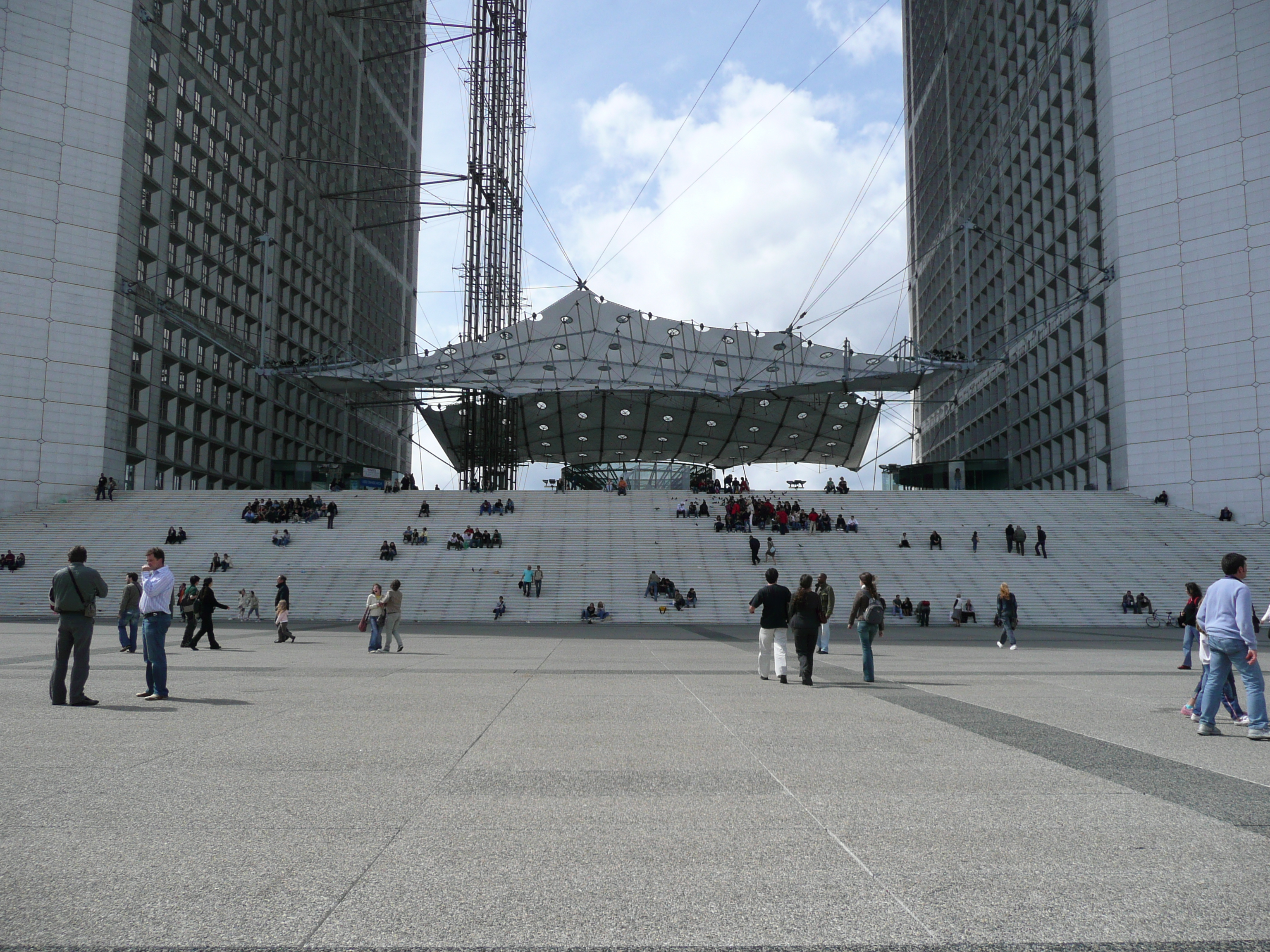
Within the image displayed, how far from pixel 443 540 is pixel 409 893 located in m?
40.1

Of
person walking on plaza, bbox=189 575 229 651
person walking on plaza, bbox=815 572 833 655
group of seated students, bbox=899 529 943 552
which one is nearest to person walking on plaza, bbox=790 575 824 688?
person walking on plaza, bbox=815 572 833 655

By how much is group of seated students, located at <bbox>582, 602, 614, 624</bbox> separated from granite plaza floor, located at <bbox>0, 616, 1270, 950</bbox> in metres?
24.6

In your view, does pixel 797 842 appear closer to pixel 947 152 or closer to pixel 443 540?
pixel 443 540

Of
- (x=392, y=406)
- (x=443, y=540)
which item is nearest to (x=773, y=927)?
(x=443, y=540)

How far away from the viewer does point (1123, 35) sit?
50969mm

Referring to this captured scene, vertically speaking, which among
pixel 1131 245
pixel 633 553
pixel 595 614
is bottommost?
pixel 595 614

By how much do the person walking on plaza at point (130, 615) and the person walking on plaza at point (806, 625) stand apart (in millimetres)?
11147

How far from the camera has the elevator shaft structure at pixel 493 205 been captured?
213 feet

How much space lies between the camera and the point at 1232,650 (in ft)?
26.2

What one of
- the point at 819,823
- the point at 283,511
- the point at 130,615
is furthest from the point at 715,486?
the point at 819,823

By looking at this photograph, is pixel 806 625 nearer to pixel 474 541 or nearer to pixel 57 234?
pixel 474 541

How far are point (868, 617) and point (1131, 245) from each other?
46.3 m

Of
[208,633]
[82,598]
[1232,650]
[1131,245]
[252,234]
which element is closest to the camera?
[1232,650]

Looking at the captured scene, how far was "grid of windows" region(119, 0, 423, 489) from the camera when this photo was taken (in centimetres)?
5744
